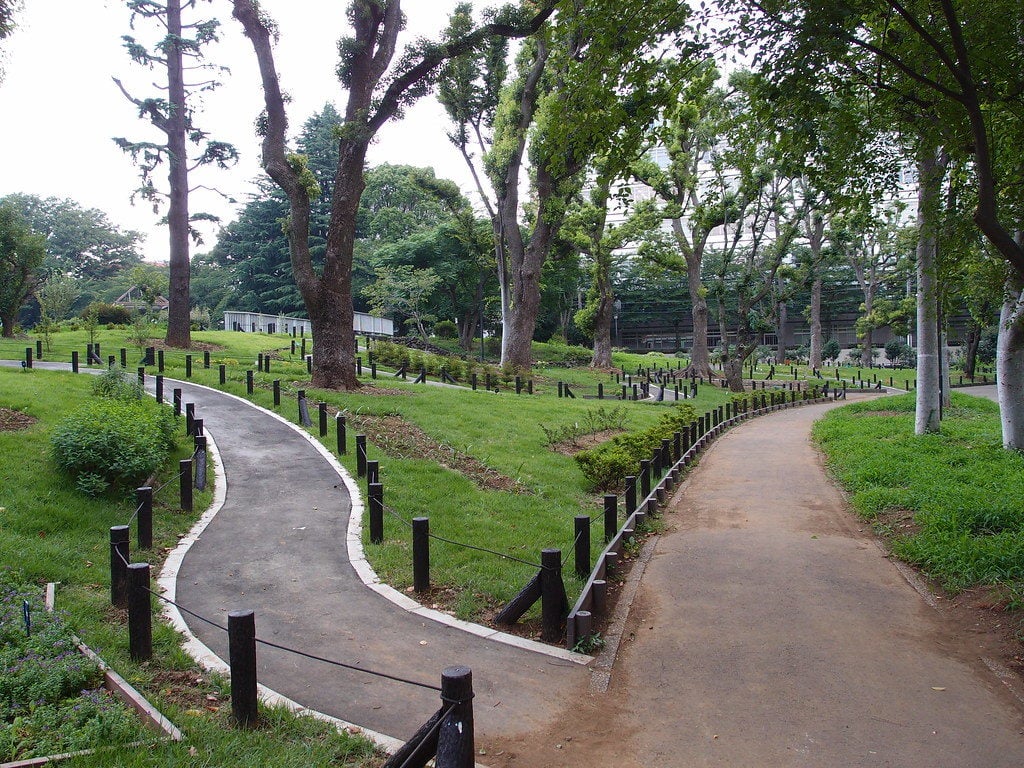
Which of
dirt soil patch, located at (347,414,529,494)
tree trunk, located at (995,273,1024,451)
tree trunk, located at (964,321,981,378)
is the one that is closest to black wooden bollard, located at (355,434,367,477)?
dirt soil patch, located at (347,414,529,494)

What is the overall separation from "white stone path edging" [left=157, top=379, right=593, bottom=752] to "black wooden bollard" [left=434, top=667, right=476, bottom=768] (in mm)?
1026

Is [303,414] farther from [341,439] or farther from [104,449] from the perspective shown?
[104,449]

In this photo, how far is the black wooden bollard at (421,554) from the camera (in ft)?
23.0

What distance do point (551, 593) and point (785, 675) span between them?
73.7 inches

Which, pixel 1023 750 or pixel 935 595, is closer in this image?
pixel 1023 750

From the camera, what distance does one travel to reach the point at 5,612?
5402mm

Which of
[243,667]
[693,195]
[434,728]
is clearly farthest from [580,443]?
[693,195]

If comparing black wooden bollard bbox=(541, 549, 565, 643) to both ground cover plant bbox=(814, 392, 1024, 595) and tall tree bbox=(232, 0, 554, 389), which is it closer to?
ground cover plant bbox=(814, 392, 1024, 595)

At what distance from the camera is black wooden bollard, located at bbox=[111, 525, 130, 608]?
20.3ft

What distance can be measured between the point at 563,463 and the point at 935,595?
6.83m

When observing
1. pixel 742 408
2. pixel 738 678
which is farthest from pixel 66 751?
pixel 742 408

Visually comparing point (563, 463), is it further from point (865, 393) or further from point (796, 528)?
point (865, 393)

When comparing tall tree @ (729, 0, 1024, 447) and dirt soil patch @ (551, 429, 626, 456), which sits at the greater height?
tall tree @ (729, 0, 1024, 447)

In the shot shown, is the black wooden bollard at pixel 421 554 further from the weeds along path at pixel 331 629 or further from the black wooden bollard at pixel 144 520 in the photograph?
the black wooden bollard at pixel 144 520
